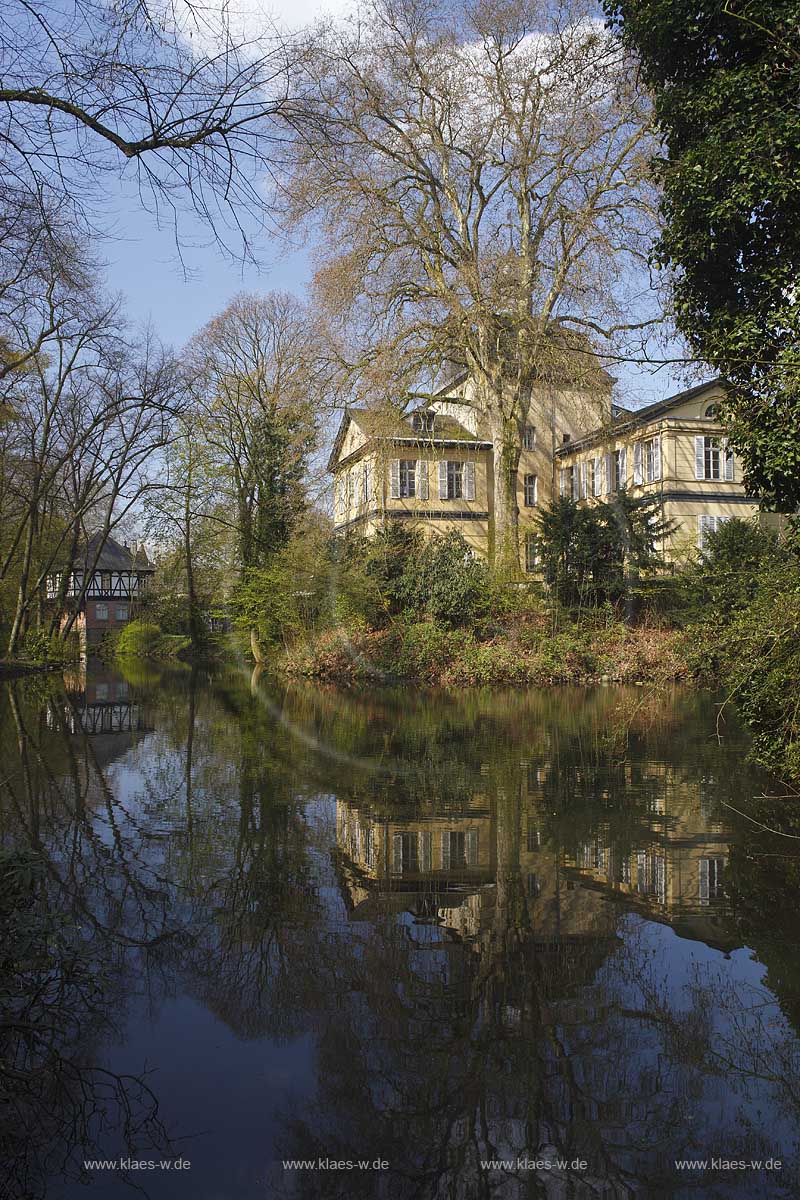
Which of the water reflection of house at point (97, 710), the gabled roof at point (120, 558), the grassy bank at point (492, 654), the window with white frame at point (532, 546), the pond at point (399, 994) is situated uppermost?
the gabled roof at point (120, 558)

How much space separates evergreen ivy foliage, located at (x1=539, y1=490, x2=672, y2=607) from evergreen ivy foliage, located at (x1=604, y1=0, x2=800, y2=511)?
725 inches

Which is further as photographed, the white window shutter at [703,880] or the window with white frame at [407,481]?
the window with white frame at [407,481]

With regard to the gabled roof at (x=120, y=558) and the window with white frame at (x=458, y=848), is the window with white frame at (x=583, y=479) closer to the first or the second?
the gabled roof at (x=120, y=558)

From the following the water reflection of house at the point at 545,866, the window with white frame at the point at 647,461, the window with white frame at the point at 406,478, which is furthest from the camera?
the window with white frame at the point at 406,478

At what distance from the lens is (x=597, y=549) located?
27.2m

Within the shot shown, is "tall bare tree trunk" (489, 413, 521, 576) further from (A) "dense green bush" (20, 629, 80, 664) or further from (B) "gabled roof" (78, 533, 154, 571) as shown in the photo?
(B) "gabled roof" (78, 533, 154, 571)

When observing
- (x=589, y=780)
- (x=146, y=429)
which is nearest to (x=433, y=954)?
(x=589, y=780)

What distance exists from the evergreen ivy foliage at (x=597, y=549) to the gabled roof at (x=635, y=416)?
2.32 meters

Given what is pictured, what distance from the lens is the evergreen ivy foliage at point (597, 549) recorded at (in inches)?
1070

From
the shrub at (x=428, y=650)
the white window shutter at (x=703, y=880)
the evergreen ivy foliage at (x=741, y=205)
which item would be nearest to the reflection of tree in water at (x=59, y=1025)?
the white window shutter at (x=703, y=880)

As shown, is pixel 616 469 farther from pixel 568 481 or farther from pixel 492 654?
pixel 492 654

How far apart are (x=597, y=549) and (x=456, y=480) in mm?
13386

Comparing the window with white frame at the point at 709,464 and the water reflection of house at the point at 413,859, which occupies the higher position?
the window with white frame at the point at 709,464

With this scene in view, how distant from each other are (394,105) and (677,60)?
18.2m
